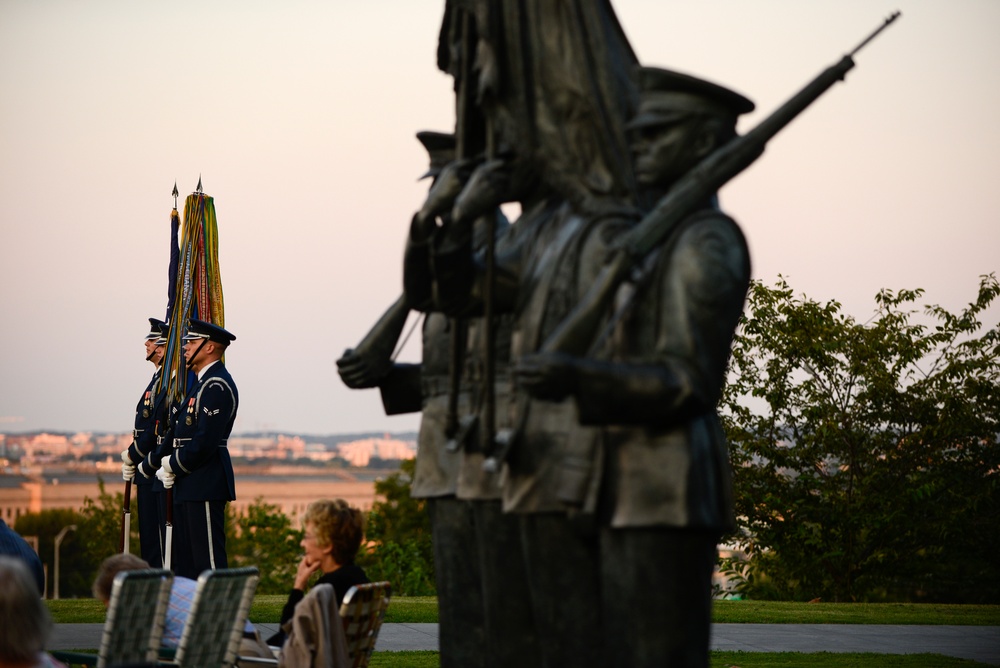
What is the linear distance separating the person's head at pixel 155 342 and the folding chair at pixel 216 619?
852 cm

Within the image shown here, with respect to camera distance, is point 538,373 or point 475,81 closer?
point 538,373

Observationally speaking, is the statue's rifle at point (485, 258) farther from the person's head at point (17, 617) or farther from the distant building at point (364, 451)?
the distant building at point (364, 451)

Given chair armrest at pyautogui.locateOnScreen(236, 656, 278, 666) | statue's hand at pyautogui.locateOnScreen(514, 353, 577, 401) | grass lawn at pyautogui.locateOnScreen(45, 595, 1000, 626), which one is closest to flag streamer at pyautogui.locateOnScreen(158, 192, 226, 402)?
grass lawn at pyautogui.locateOnScreen(45, 595, 1000, 626)

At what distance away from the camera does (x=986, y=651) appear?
35.6ft

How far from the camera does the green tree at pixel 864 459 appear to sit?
18.0 m

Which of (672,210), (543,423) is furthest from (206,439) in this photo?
(672,210)

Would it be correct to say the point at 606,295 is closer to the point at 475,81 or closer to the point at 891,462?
the point at 475,81

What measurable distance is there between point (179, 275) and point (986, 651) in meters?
6.76

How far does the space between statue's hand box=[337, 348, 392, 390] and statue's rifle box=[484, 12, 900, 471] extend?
146cm

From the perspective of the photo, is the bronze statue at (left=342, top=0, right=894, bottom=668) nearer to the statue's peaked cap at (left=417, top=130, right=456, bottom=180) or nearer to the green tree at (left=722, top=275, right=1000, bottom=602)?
the statue's peaked cap at (left=417, top=130, right=456, bottom=180)

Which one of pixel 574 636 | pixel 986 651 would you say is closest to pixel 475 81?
pixel 574 636

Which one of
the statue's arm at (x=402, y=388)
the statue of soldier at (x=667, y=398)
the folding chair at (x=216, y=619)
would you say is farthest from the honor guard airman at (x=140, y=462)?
the statue of soldier at (x=667, y=398)

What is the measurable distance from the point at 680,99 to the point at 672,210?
373 mm

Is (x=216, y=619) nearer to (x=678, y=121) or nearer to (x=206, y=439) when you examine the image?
(x=678, y=121)
